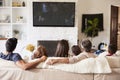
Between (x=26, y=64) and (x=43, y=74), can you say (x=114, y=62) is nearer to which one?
(x=43, y=74)

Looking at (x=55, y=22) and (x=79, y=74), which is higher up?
(x=55, y=22)

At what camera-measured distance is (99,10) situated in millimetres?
8391

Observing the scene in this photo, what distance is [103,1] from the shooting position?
27.5 ft

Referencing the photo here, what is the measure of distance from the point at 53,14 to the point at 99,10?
1.81 metres

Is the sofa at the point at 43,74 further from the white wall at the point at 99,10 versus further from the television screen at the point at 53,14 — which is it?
the white wall at the point at 99,10

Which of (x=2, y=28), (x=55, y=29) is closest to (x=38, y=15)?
(x=55, y=29)

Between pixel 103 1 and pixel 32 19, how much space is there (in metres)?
2.59

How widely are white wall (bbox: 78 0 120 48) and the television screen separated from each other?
0.88 meters

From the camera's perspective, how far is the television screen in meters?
7.45

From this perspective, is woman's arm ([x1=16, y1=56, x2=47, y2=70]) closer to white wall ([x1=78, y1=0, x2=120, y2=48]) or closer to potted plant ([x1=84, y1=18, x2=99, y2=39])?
potted plant ([x1=84, y1=18, x2=99, y2=39])

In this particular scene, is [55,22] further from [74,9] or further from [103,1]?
[103,1]

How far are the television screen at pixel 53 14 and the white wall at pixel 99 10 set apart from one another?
0.88 meters

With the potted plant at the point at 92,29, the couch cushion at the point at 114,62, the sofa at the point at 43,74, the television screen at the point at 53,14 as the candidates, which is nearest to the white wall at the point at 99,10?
the potted plant at the point at 92,29

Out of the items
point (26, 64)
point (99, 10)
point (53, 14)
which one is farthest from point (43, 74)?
point (99, 10)
